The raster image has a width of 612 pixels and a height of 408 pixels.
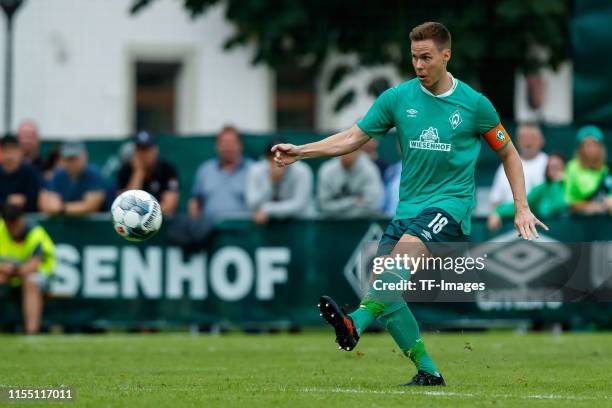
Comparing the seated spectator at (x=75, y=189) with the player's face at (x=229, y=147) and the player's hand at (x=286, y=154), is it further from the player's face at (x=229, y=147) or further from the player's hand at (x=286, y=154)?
the player's hand at (x=286, y=154)

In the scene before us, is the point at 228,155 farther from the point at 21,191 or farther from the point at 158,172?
the point at 21,191

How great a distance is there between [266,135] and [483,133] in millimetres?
9666

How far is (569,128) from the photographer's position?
18.7 m

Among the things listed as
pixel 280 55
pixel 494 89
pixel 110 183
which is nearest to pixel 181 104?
pixel 280 55

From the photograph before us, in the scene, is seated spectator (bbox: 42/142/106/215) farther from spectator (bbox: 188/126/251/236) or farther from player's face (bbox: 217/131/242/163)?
Result: player's face (bbox: 217/131/242/163)

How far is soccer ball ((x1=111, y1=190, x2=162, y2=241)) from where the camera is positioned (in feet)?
35.6

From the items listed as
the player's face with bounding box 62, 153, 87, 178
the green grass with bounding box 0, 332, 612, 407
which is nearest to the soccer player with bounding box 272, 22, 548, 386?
the green grass with bounding box 0, 332, 612, 407

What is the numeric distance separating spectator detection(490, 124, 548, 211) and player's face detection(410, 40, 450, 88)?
302 inches

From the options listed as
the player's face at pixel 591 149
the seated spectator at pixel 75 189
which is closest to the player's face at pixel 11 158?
the seated spectator at pixel 75 189

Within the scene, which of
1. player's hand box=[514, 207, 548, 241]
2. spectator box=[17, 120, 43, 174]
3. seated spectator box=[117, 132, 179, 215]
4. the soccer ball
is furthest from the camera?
spectator box=[17, 120, 43, 174]

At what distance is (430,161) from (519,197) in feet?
2.09

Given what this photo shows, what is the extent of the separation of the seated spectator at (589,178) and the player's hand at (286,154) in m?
8.00

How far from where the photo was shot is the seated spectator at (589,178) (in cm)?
1673

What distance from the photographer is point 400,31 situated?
2230cm
